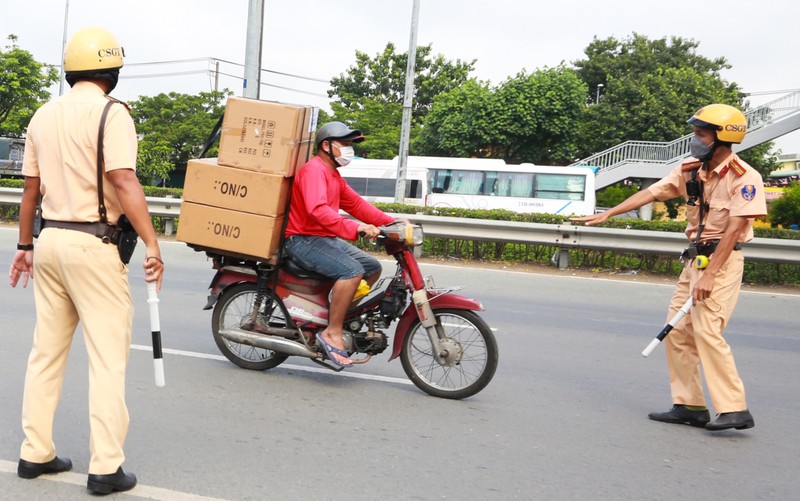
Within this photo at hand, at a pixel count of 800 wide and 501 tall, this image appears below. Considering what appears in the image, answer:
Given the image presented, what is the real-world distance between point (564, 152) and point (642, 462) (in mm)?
40858

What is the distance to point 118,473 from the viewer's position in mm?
3572

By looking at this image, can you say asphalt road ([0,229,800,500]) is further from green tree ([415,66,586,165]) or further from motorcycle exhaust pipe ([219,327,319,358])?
green tree ([415,66,586,165])

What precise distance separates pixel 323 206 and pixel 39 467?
2332 mm

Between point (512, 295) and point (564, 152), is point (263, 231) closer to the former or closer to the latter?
point (512, 295)

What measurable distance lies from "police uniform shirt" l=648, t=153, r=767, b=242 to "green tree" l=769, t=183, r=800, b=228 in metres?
A: 14.2

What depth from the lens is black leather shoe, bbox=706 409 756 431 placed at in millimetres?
4918

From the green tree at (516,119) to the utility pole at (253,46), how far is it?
28.0 meters

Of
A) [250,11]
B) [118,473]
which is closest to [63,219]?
[118,473]

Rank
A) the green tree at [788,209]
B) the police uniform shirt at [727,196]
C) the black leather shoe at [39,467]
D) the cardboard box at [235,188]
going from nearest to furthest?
the black leather shoe at [39,467] < the police uniform shirt at [727,196] < the cardboard box at [235,188] < the green tree at [788,209]

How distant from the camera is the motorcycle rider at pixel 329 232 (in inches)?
213

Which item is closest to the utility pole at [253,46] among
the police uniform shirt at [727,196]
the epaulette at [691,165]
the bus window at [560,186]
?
the epaulette at [691,165]

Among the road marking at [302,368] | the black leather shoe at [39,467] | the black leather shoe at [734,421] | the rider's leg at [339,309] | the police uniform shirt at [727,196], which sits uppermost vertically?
the police uniform shirt at [727,196]

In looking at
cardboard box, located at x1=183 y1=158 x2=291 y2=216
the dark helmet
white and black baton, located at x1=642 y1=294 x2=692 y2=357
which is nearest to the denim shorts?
cardboard box, located at x1=183 y1=158 x2=291 y2=216

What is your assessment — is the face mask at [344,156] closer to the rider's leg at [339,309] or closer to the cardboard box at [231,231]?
the cardboard box at [231,231]
